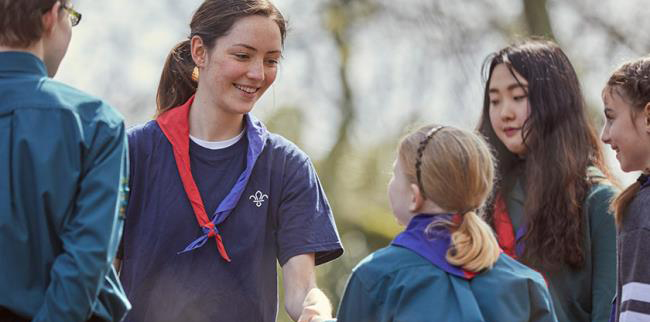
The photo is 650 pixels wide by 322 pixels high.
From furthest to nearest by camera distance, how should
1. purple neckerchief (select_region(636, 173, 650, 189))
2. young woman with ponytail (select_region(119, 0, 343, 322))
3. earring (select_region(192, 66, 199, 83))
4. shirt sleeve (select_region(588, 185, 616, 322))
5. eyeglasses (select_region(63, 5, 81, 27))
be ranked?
earring (select_region(192, 66, 199, 83))
shirt sleeve (select_region(588, 185, 616, 322))
young woman with ponytail (select_region(119, 0, 343, 322))
purple neckerchief (select_region(636, 173, 650, 189))
eyeglasses (select_region(63, 5, 81, 27))

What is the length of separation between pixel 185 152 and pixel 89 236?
126 cm

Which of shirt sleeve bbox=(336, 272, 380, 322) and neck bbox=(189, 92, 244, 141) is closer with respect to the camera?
shirt sleeve bbox=(336, 272, 380, 322)

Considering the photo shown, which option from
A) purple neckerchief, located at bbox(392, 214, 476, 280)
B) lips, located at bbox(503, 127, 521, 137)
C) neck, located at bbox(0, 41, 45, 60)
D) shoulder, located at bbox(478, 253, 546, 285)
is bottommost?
shoulder, located at bbox(478, 253, 546, 285)

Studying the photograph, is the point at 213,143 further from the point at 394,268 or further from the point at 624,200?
the point at 624,200

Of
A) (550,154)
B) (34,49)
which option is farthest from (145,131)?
(550,154)

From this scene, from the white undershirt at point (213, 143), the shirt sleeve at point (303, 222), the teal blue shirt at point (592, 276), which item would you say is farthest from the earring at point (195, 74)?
the teal blue shirt at point (592, 276)

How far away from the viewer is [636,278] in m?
4.07

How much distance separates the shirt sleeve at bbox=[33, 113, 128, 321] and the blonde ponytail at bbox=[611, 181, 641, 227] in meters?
1.89

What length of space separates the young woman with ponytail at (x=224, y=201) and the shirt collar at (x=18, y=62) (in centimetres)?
107

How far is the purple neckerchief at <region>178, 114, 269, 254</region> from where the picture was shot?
14.2ft


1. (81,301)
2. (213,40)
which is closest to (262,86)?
(213,40)

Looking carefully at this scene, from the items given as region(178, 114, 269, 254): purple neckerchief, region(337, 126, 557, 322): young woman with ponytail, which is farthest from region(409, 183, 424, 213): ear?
region(178, 114, 269, 254): purple neckerchief

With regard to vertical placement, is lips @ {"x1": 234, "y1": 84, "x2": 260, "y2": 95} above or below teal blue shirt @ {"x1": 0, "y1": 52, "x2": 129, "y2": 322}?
above

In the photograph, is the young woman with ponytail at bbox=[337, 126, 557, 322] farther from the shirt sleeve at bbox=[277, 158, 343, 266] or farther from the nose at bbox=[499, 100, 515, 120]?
the nose at bbox=[499, 100, 515, 120]
